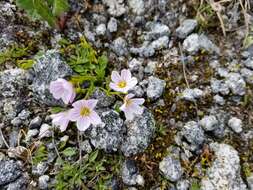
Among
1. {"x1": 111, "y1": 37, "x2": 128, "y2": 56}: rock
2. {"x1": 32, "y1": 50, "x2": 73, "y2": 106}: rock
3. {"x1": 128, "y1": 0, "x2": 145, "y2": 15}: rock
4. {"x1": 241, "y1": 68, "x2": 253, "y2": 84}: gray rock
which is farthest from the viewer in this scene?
{"x1": 128, "y1": 0, "x2": 145, "y2": 15}: rock

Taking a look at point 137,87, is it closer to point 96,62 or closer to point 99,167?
point 96,62

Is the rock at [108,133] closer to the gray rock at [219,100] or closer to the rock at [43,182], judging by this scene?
the rock at [43,182]

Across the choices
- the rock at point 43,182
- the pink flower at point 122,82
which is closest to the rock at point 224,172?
the pink flower at point 122,82

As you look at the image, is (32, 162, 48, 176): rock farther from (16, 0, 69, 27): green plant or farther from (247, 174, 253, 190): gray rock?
(247, 174, 253, 190): gray rock

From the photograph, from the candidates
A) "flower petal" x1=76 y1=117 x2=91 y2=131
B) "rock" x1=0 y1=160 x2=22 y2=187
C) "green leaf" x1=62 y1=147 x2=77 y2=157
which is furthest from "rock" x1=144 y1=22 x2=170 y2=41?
"rock" x1=0 y1=160 x2=22 y2=187

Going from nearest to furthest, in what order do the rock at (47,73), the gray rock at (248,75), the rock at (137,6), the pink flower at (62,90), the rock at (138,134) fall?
the pink flower at (62,90) < the rock at (138,134) < the rock at (47,73) < the gray rock at (248,75) < the rock at (137,6)

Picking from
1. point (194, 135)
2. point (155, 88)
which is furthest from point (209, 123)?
point (155, 88)

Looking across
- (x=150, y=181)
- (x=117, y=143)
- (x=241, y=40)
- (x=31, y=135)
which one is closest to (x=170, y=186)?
(x=150, y=181)
